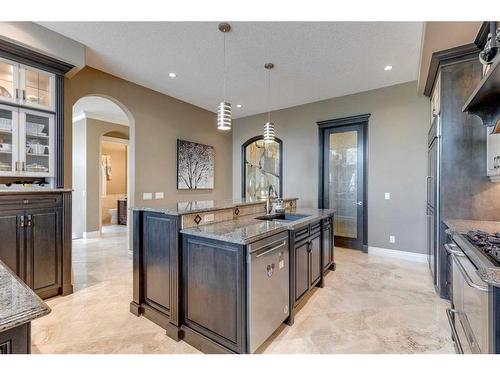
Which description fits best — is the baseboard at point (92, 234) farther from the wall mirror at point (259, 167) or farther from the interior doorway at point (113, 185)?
the wall mirror at point (259, 167)

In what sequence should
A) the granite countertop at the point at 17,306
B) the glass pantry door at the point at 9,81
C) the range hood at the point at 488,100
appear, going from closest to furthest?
1. the granite countertop at the point at 17,306
2. the range hood at the point at 488,100
3. the glass pantry door at the point at 9,81

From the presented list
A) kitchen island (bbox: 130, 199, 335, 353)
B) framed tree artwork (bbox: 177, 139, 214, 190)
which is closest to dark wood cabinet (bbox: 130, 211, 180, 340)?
kitchen island (bbox: 130, 199, 335, 353)

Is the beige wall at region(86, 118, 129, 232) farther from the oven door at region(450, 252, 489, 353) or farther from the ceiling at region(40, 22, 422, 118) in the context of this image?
the oven door at region(450, 252, 489, 353)

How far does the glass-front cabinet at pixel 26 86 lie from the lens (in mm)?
2562

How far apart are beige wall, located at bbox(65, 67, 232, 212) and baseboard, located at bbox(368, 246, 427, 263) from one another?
3739mm

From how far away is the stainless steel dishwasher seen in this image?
68.0 inches

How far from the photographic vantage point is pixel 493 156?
2.30 metres

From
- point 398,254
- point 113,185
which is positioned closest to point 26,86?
point 398,254

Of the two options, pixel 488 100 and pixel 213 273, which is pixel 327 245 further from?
pixel 488 100

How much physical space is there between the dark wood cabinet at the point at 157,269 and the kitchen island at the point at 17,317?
127 cm

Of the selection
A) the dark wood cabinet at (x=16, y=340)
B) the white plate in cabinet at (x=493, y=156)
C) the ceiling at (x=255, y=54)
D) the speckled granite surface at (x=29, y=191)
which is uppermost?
the ceiling at (x=255, y=54)

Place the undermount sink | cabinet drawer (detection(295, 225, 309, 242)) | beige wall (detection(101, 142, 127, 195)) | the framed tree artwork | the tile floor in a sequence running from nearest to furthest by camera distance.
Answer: the tile floor < cabinet drawer (detection(295, 225, 309, 242)) < the undermount sink < the framed tree artwork < beige wall (detection(101, 142, 127, 195))

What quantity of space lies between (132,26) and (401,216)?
4.83 m

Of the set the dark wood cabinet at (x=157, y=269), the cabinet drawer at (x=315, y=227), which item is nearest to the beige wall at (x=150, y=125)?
the dark wood cabinet at (x=157, y=269)
